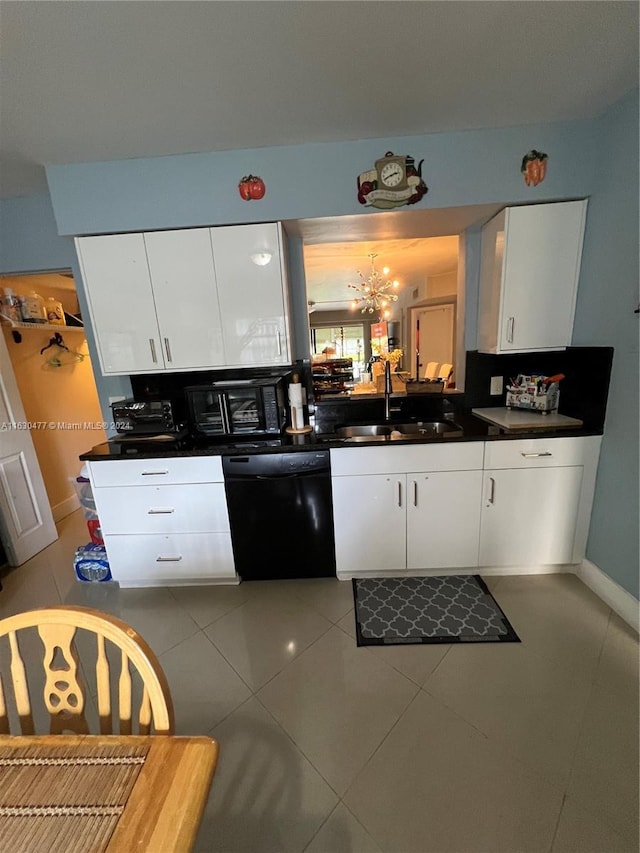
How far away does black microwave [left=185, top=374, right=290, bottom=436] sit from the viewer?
2107 mm

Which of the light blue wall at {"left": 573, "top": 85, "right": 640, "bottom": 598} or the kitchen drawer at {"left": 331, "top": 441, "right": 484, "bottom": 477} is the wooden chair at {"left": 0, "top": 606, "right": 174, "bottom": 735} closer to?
the kitchen drawer at {"left": 331, "top": 441, "right": 484, "bottom": 477}

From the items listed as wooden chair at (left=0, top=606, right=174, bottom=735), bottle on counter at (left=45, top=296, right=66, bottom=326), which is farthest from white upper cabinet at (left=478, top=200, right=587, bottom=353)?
bottle on counter at (left=45, top=296, right=66, bottom=326)

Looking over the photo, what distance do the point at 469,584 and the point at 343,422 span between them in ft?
4.22

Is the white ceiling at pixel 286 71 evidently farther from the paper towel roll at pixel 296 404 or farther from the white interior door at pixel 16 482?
the white interior door at pixel 16 482

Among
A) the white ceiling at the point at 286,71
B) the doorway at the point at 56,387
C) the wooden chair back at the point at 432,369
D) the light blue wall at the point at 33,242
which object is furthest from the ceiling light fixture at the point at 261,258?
the wooden chair back at the point at 432,369

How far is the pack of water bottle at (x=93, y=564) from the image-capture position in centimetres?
228

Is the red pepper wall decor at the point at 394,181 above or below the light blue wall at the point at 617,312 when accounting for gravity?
above

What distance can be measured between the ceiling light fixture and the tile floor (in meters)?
1.97

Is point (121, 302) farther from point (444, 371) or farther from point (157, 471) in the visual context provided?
point (444, 371)

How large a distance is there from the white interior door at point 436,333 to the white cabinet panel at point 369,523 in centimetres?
444

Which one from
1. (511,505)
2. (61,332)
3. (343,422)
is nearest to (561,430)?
(511,505)

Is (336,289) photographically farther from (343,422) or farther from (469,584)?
(469,584)

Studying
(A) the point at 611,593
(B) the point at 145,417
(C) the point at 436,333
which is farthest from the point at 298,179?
(C) the point at 436,333

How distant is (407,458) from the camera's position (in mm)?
1939
